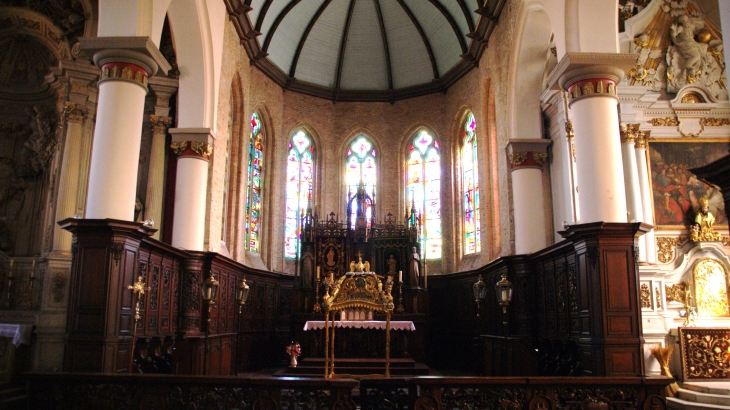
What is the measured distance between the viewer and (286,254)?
23.4 meters

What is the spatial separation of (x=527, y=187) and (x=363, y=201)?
6.93 metres

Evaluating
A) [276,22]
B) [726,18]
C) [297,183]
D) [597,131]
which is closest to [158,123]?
[276,22]

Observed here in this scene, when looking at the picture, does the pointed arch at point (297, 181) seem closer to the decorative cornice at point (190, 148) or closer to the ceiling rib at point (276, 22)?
the ceiling rib at point (276, 22)

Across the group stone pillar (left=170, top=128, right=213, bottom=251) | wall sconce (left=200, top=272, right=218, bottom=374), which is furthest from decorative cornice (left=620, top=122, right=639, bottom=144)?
wall sconce (left=200, top=272, right=218, bottom=374)

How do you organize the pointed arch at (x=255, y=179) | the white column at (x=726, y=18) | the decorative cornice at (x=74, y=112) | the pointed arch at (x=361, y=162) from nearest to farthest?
the white column at (x=726, y=18)
the decorative cornice at (x=74, y=112)
the pointed arch at (x=255, y=179)
the pointed arch at (x=361, y=162)

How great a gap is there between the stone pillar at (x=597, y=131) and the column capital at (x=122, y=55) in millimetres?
7707

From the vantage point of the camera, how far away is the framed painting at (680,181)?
15102mm

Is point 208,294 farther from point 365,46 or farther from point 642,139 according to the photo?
point 365,46

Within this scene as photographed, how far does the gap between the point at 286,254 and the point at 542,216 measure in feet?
34.7

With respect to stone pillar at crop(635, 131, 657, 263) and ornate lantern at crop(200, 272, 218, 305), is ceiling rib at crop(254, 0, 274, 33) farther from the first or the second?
stone pillar at crop(635, 131, 657, 263)

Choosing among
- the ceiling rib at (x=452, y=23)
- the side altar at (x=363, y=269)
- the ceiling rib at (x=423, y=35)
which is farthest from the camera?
the ceiling rib at (x=423, y=35)


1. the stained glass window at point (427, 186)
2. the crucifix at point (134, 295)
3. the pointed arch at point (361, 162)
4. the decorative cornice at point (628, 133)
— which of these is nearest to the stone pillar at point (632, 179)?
the decorative cornice at point (628, 133)

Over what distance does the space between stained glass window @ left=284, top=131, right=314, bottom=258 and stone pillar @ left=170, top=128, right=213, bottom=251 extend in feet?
25.9

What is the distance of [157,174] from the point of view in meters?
16.1
